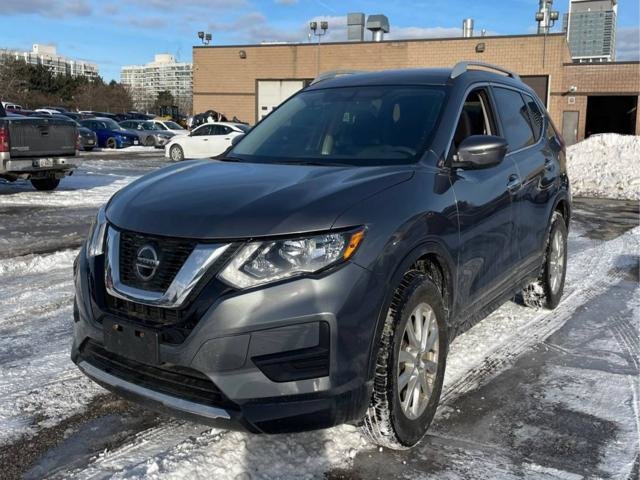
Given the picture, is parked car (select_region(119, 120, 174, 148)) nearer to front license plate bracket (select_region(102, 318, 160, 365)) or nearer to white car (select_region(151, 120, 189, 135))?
white car (select_region(151, 120, 189, 135))

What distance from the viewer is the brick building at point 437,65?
3444cm

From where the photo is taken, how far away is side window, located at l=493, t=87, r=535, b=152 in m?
4.54

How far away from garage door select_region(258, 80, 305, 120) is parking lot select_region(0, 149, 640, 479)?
37.3m

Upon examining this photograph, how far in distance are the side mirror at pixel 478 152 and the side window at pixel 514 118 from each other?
999 mm

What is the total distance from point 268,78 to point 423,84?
39.4m

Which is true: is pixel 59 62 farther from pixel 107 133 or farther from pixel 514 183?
pixel 514 183

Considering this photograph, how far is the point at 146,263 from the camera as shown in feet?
8.89

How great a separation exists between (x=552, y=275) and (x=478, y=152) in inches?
95.7

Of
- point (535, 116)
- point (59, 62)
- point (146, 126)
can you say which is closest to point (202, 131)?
point (146, 126)

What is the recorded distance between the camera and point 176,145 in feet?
78.4

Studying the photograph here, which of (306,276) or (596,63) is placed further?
(596,63)

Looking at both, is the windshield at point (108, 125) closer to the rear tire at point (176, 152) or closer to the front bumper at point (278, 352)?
the rear tire at point (176, 152)

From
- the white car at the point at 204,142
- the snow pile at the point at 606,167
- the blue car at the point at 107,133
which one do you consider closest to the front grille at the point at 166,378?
the snow pile at the point at 606,167

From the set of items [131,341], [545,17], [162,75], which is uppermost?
[162,75]
